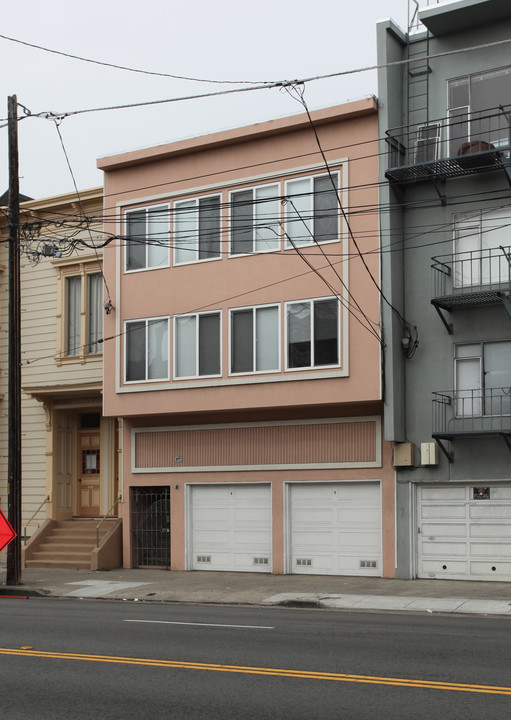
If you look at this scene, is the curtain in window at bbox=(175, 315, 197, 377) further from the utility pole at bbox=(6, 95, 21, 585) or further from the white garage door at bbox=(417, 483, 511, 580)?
the white garage door at bbox=(417, 483, 511, 580)

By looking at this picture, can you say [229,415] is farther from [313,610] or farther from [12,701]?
[12,701]

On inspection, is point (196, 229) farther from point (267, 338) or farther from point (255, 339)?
point (267, 338)

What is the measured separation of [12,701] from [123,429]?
55.2 feet

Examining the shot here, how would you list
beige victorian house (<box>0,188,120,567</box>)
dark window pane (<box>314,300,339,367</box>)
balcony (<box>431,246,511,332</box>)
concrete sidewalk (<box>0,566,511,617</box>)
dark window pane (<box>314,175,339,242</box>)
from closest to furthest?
concrete sidewalk (<box>0,566,511,617</box>)
balcony (<box>431,246,511,332</box>)
dark window pane (<box>314,300,339,367</box>)
dark window pane (<box>314,175,339,242</box>)
beige victorian house (<box>0,188,120,567</box>)

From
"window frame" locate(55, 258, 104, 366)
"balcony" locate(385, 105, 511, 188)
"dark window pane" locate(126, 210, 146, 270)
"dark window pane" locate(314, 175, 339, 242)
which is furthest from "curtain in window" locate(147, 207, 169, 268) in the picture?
"balcony" locate(385, 105, 511, 188)

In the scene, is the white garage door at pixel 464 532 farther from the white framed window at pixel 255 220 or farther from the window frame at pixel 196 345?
the white framed window at pixel 255 220

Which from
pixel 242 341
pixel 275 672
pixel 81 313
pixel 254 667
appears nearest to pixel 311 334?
pixel 242 341

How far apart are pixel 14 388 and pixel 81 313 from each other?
5.70m

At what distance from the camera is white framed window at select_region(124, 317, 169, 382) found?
948 inches

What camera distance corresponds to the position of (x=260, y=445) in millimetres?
23312

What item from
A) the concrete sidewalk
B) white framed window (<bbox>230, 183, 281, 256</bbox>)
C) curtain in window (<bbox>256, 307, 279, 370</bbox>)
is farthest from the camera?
white framed window (<bbox>230, 183, 281, 256</bbox>)

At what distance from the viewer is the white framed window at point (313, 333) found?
2173 cm

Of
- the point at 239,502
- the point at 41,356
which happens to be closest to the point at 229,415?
the point at 239,502

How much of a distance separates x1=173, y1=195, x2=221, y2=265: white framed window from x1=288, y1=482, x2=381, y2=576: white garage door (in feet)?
20.2
